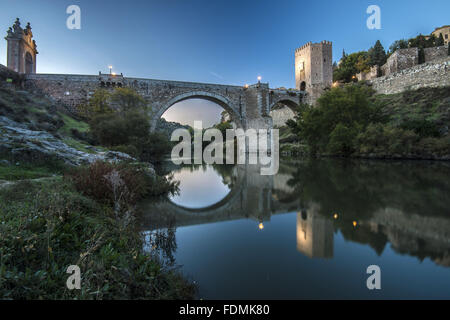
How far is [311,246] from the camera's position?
11.3 ft

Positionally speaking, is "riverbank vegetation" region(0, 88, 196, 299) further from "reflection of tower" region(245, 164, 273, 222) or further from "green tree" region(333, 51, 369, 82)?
"green tree" region(333, 51, 369, 82)

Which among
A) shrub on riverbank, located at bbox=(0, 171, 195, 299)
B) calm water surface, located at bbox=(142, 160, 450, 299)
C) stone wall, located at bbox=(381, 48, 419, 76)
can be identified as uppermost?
stone wall, located at bbox=(381, 48, 419, 76)

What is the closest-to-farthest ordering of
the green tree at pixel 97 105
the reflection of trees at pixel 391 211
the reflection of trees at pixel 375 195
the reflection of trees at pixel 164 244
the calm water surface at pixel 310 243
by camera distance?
the calm water surface at pixel 310 243 → the reflection of trees at pixel 164 244 → the reflection of trees at pixel 391 211 → the reflection of trees at pixel 375 195 → the green tree at pixel 97 105

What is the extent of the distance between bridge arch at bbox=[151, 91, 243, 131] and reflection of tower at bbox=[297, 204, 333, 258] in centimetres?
2104

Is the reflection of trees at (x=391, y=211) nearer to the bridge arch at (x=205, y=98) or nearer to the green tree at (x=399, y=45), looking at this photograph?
the bridge arch at (x=205, y=98)

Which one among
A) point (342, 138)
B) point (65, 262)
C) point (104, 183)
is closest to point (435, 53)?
point (342, 138)

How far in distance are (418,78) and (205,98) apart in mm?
21927

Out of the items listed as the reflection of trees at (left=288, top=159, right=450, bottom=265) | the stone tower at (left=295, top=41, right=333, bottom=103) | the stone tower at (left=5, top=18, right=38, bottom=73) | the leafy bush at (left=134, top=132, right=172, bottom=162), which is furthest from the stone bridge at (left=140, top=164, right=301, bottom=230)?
the stone tower at (left=295, top=41, right=333, bottom=103)

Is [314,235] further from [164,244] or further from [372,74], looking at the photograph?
[372,74]

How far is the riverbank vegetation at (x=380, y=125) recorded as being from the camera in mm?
16125

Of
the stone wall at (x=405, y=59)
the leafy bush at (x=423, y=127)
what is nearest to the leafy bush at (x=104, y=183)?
the leafy bush at (x=423, y=127)

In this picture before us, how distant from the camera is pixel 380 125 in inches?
686

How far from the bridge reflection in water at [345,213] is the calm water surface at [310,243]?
0.6 inches

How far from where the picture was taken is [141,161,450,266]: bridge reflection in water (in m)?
3.41
